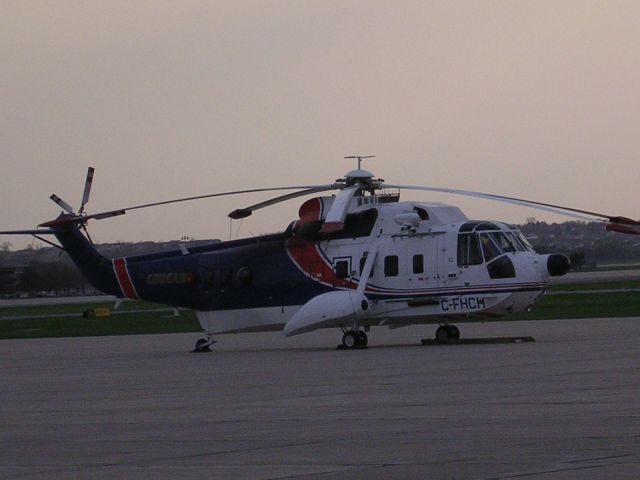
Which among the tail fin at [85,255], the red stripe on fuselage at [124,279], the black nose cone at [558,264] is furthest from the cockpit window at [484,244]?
the tail fin at [85,255]

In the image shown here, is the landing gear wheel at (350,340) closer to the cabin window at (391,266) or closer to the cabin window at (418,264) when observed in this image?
the cabin window at (391,266)

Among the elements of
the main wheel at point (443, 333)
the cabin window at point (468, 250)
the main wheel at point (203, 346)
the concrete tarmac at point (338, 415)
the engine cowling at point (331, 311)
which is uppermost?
the cabin window at point (468, 250)

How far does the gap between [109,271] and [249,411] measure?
2168 centimetres

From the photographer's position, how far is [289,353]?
112 feet

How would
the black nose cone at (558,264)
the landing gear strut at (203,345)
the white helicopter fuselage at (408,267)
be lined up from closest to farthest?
the black nose cone at (558,264)
the white helicopter fuselage at (408,267)
the landing gear strut at (203,345)

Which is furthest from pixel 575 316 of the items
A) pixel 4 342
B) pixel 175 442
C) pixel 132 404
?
pixel 175 442

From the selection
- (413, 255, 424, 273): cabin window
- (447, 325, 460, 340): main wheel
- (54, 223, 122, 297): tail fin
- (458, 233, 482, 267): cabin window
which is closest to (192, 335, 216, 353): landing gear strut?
(54, 223, 122, 297): tail fin

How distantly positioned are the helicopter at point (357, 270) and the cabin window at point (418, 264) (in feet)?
0.08

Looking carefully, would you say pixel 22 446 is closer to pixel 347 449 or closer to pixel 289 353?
pixel 347 449

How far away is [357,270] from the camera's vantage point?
115 ft

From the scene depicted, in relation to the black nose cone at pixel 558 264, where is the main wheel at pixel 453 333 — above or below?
below

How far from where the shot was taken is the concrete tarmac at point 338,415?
42.0 feet

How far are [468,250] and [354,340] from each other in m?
3.44

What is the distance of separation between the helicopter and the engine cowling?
0.08 ft
